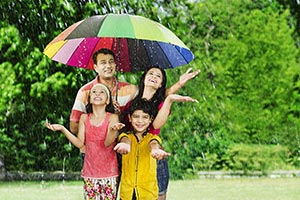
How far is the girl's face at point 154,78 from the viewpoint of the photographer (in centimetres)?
553

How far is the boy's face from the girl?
130 mm

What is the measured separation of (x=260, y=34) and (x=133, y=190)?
12.2m

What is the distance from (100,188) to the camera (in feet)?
17.7

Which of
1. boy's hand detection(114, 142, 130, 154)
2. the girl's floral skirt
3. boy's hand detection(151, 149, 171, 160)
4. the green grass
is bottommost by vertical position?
the green grass

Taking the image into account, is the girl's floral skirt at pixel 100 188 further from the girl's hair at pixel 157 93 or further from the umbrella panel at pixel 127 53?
the umbrella panel at pixel 127 53

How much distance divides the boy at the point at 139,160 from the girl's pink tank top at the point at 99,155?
0.09 metres

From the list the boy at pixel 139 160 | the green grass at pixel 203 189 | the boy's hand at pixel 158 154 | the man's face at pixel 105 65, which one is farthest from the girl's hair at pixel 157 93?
the green grass at pixel 203 189

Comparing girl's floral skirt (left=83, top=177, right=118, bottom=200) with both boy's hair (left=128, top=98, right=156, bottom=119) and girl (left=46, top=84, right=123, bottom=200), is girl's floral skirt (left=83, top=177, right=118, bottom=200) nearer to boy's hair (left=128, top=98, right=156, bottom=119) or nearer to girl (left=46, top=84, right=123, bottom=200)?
girl (left=46, top=84, right=123, bottom=200)

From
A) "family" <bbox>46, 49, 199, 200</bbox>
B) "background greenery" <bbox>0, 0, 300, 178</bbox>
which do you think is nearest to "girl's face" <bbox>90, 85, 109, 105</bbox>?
"family" <bbox>46, 49, 199, 200</bbox>

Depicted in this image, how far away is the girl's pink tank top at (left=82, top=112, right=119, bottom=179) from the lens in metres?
5.40

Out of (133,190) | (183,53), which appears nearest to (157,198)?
(133,190)

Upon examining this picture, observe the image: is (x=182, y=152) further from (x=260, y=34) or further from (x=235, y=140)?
(x=260, y=34)

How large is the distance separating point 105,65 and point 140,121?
53 cm

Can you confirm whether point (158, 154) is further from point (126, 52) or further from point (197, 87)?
point (197, 87)
